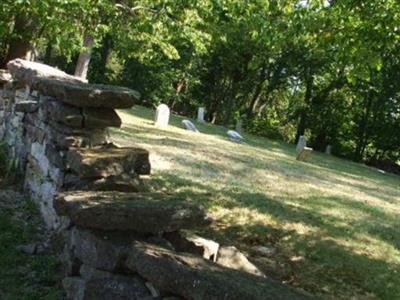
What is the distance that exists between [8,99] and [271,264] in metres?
6.10

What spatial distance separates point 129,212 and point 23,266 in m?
1.82

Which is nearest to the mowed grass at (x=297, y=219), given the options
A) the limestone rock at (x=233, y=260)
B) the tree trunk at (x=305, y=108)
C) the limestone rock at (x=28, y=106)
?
the limestone rock at (x=233, y=260)

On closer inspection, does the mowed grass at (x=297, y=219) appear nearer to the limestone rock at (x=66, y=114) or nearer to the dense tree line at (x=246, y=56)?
the limestone rock at (x=66, y=114)

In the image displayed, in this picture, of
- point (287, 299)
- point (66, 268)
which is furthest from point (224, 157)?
point (287, 299)

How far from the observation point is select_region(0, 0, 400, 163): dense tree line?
8508 mm

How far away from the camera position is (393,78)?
103 feet

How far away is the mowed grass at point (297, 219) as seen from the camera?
659cm

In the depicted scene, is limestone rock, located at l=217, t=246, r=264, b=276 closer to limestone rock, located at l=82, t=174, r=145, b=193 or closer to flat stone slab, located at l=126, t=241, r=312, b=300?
limestone rock, located at l=82, t=174, r=145, b=193

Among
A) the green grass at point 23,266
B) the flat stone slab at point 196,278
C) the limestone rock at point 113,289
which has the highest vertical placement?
the flat stone slab at point 196,278

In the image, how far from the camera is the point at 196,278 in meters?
3.61

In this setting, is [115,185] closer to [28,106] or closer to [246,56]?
[28,106]

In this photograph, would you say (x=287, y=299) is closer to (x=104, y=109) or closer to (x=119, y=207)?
(x=119, y=207)

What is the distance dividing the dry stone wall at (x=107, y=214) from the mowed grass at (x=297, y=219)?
142 centimetres

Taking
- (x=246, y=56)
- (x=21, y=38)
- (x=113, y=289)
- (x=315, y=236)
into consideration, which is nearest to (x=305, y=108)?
(x=246, y=56)
